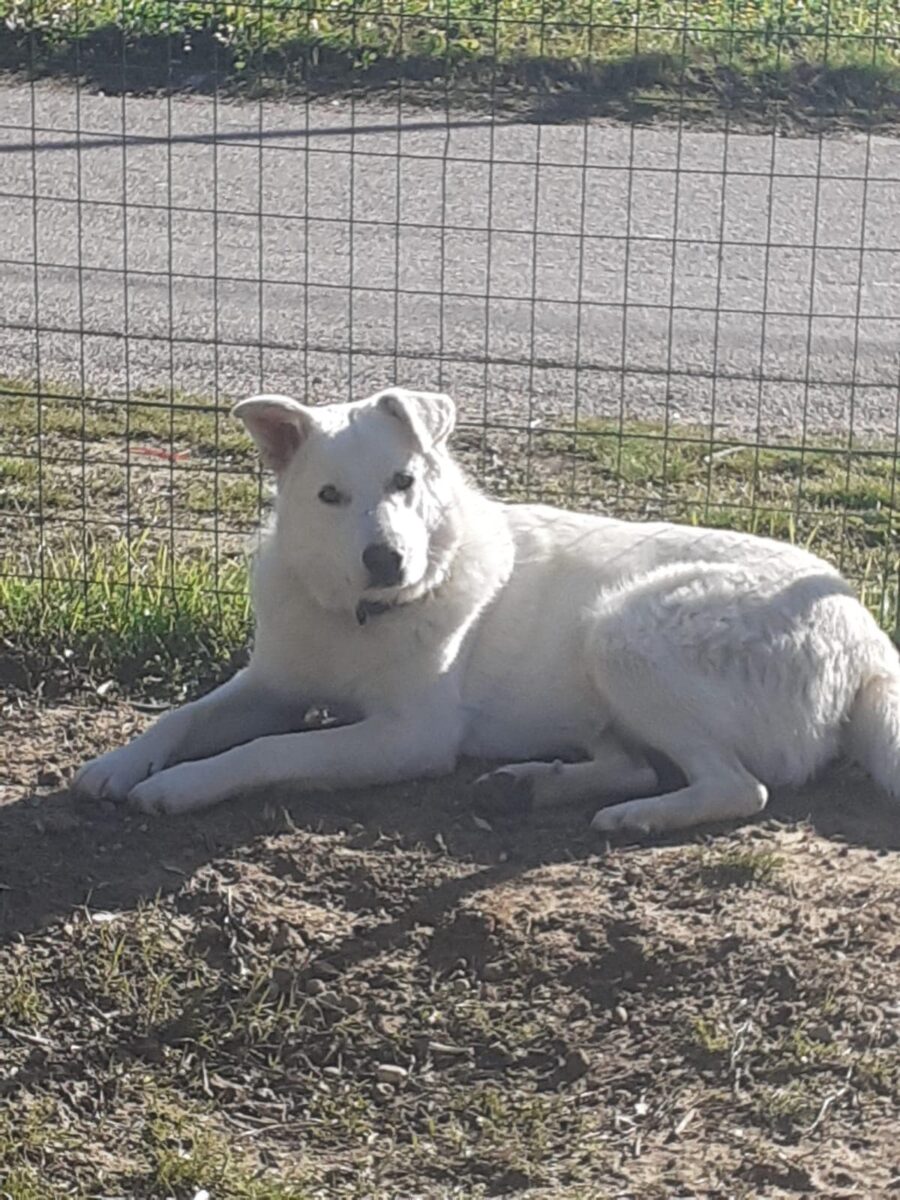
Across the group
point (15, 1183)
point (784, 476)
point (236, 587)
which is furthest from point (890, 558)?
point (15, 1183)

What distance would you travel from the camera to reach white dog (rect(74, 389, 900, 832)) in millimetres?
5203

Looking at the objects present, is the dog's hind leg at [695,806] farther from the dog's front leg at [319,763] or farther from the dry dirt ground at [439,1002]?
the dog's front leg at [319,763]

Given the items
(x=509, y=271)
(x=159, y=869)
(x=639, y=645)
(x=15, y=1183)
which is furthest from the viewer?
(x=509, y=271)

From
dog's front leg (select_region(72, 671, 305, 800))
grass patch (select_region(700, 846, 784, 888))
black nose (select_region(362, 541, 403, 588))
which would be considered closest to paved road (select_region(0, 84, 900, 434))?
dog's front leg (select_region(72, 671, 305, 800))

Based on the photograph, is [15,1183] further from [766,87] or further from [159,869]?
[766,87]

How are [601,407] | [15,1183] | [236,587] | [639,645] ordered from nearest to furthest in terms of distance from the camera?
1. [15,1183]
2. [639,645]
3. [236,587]
4. [601,407]

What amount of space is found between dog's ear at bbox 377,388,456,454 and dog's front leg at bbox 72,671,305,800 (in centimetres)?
86

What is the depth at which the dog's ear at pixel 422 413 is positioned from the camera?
5.27 m

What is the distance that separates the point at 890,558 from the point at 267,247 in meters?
5.18

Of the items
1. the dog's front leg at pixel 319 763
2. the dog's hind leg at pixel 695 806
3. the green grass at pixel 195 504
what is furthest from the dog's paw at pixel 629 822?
the green grass at pixel 195 504

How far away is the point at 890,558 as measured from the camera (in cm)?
697

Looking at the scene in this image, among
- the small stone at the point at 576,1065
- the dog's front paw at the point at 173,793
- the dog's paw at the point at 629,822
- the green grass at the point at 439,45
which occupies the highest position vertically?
the green grass at the point at 439,45

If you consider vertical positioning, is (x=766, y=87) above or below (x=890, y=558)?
above

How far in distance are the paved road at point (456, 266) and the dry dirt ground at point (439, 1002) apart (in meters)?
3.05
